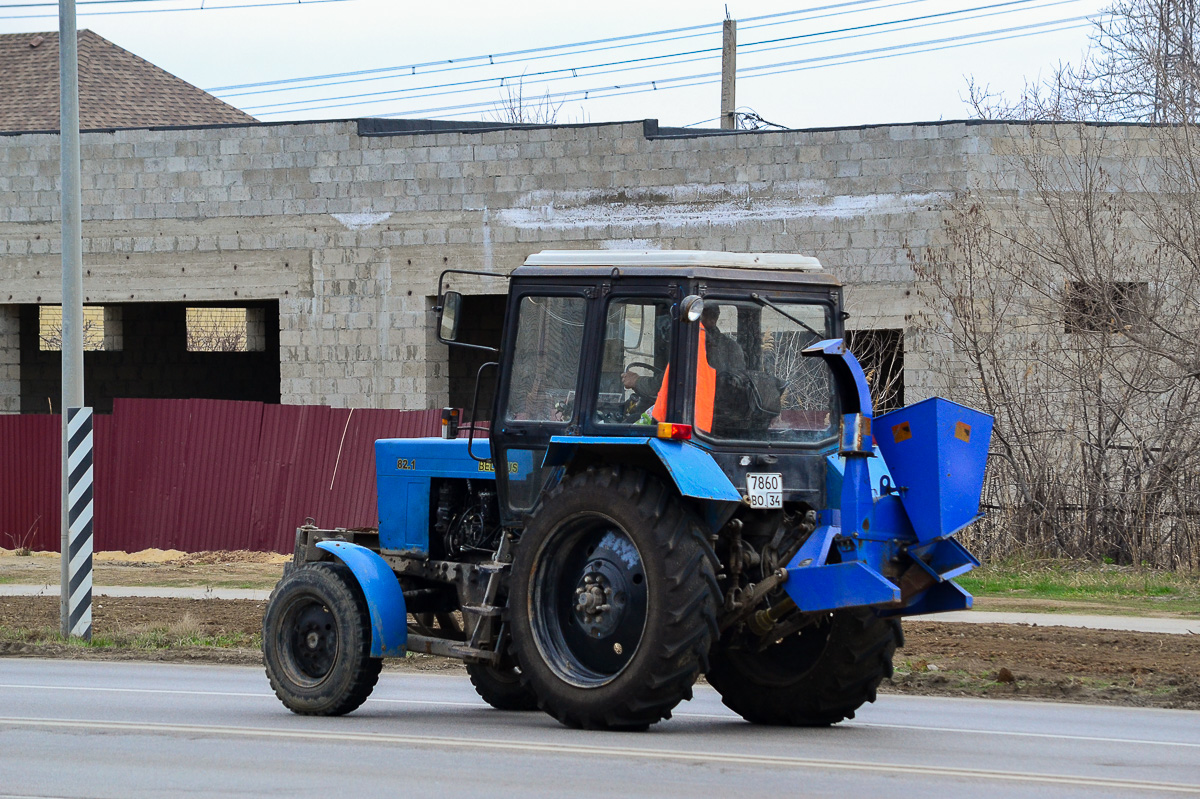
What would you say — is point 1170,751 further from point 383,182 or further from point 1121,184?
point 383,182

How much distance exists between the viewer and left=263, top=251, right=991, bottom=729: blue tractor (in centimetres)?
860

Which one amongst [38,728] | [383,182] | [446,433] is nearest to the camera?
[38,728]

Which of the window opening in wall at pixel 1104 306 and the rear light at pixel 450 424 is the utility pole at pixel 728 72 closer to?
the window opening in wall at pixel 1104 306

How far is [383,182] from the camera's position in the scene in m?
28.3

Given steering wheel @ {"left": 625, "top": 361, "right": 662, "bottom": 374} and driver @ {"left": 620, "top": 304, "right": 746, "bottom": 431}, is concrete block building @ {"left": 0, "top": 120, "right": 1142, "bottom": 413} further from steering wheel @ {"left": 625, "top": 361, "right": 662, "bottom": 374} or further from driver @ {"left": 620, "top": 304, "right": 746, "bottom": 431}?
steering wheel @ {"left": 625, "top": 361, "right": 662, "bottom": 374}

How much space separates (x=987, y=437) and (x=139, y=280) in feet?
76.8

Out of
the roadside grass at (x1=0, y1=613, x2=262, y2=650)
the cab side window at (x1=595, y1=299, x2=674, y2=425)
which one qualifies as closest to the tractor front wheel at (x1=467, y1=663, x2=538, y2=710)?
the cab side window at (x1=595, y1=299, x2=674, y2=425)

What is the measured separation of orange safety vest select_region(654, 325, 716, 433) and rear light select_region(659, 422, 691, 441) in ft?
0.46

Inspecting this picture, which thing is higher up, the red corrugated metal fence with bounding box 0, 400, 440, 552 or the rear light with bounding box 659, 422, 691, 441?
the rear light with bounding box 659, 422, 691, 441

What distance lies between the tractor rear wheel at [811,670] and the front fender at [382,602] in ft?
6.39

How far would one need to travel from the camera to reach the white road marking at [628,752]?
25.3 ft

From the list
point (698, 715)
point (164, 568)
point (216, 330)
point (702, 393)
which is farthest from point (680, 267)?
point (216, 330)

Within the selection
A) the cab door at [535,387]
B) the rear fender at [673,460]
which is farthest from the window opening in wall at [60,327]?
the rear fender at [673,460]

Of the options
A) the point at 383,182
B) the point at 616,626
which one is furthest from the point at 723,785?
the point at 383,182
